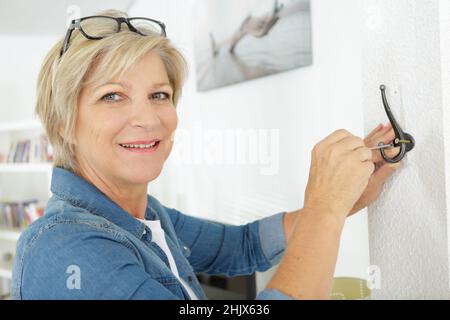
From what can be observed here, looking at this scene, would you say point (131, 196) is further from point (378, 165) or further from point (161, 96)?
point (378, 165)

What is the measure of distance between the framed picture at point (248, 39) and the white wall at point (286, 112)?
3 cm

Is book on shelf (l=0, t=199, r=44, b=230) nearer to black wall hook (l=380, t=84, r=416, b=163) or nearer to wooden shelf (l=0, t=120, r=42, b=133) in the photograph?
wooden shelf (l=0, t=120, r=42, b=133)

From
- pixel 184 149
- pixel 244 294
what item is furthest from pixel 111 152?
pixel 184 149

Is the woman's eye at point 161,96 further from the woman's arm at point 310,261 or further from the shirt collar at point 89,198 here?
the woman's arm at point 310,261

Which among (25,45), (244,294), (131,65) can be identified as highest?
(25,45)

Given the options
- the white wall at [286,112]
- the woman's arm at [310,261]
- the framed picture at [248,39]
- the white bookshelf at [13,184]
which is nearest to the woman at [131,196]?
the woman's arm at [310,261]

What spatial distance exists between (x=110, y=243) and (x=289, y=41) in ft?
2.54

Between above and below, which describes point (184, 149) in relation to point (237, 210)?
above

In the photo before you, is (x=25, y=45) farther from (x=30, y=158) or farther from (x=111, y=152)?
(x=111, y=152)

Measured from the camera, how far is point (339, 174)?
500 millimetres

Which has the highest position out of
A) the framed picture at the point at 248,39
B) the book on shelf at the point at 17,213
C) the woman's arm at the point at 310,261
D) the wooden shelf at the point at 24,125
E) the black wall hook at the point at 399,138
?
the framed picture at the point at 248,39

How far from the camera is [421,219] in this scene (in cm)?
53

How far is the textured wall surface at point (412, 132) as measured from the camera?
0.50 m

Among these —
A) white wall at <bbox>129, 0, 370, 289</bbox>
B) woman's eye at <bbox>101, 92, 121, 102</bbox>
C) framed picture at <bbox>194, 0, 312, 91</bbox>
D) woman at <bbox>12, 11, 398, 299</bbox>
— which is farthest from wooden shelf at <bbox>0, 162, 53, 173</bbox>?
woman's eye at <bbox>101, 92, 121, 102</bbox>
